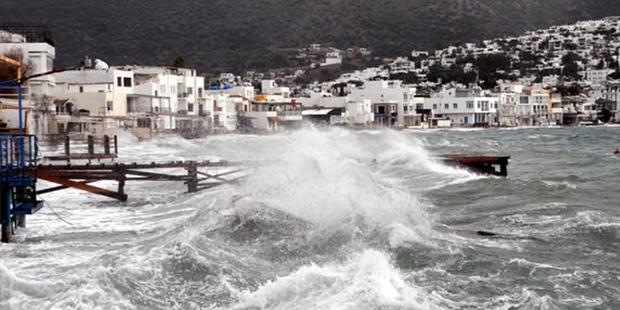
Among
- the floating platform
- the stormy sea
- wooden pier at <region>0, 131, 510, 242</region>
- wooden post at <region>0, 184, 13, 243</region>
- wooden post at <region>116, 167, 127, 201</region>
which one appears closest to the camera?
the stormy sea

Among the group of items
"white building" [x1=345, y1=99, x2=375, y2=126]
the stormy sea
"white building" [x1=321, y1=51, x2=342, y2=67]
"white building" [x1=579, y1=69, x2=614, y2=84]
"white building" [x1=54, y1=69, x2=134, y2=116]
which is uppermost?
"white building" [x1=321, y1=51, x2=342, y2=67]

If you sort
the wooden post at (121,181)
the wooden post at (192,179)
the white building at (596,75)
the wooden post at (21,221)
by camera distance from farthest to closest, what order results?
the white building at (596,75) < the wooden post at (192,179) < the wooden post at (121,181) < the wooden post at (21,221)

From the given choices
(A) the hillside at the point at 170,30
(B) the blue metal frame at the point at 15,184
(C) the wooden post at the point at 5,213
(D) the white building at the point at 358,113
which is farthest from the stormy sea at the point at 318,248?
(A) the hillside at the point at 170,30

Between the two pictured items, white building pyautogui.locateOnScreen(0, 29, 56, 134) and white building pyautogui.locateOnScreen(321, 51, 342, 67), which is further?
white building pyautogui.locateOnScreen(321, 51, 342, 67)

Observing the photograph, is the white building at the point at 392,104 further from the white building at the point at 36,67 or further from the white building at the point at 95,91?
the white building at the point at 36,67

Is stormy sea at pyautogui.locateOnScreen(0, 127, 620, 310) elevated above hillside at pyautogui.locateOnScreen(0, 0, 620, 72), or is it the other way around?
hillside at pyautogui.locateOnScreen(0, 0, 620, 72)

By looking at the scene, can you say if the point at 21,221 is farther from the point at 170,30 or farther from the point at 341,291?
the point at 170,30

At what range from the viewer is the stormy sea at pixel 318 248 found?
12336 millimetres

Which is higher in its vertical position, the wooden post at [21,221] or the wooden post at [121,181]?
the wooden post at [121,181]

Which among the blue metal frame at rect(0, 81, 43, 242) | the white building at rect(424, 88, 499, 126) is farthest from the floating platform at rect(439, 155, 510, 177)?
the white building at rect(424, 88, 499, 126)

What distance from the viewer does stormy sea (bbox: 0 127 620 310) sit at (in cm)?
1234

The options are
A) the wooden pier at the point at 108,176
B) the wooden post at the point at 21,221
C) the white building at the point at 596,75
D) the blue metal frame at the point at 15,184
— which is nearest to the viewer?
the blue metal frame at the point at 15,184

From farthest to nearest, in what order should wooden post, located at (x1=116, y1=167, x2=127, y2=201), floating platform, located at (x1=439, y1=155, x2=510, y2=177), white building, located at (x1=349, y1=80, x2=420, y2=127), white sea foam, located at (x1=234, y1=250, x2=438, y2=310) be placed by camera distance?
1. white building, located at (x1=349, y1=80, x2=420, y2=127)
2. floating platform, located at (x1=439, y1=155, x2=510, y2=177)
3. wooden post, located at (x1=116, y1=167, x2=127, y2=201)
4. white sea foam, located at (x1=234, y1=250, x2=438, y2=310)

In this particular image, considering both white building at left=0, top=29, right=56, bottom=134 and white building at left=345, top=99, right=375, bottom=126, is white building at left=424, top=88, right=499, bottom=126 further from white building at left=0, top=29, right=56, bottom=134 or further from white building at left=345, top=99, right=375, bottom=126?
white building at left=0, top=29, right=56, bottom=134
